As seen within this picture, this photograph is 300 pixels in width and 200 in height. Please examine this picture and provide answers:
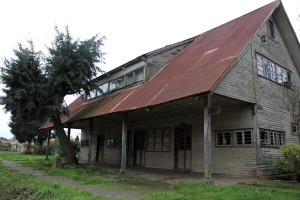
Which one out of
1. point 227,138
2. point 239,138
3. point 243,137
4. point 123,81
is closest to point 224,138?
point 227,138

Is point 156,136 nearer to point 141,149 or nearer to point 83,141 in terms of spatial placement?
point 141,149

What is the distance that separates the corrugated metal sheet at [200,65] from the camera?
41.2 feet

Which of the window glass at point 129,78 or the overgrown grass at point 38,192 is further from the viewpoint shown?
the window glass at point 129,78

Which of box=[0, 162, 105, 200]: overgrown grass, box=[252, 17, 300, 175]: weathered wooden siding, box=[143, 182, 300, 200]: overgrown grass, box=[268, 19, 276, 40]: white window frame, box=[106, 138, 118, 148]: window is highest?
box=[268, 19, 276, 40]: white window frame

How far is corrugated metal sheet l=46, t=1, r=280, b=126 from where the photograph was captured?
12.6m

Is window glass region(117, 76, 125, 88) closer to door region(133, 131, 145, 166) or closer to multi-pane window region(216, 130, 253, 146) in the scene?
door region(133, 131, 145, 166)

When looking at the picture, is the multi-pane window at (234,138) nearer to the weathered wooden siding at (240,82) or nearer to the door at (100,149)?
the weathered wooden siding at (240,82)

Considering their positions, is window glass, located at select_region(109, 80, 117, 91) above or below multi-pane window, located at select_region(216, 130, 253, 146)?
above

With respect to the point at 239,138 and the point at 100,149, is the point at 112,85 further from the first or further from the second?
the point at 239,138

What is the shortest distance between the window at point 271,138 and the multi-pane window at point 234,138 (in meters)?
0.66

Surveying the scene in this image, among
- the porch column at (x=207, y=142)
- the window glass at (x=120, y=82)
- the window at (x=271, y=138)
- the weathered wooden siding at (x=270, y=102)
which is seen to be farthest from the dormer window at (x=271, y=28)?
the window glass at (x=120, y=82)

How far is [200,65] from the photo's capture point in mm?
14805

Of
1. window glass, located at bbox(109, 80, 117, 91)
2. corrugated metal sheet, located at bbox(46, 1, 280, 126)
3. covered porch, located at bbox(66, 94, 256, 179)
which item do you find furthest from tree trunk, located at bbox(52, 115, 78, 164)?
window glass, located at bbox(109, 80, 117, 91)

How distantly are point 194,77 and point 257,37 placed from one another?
4872 millimetres
